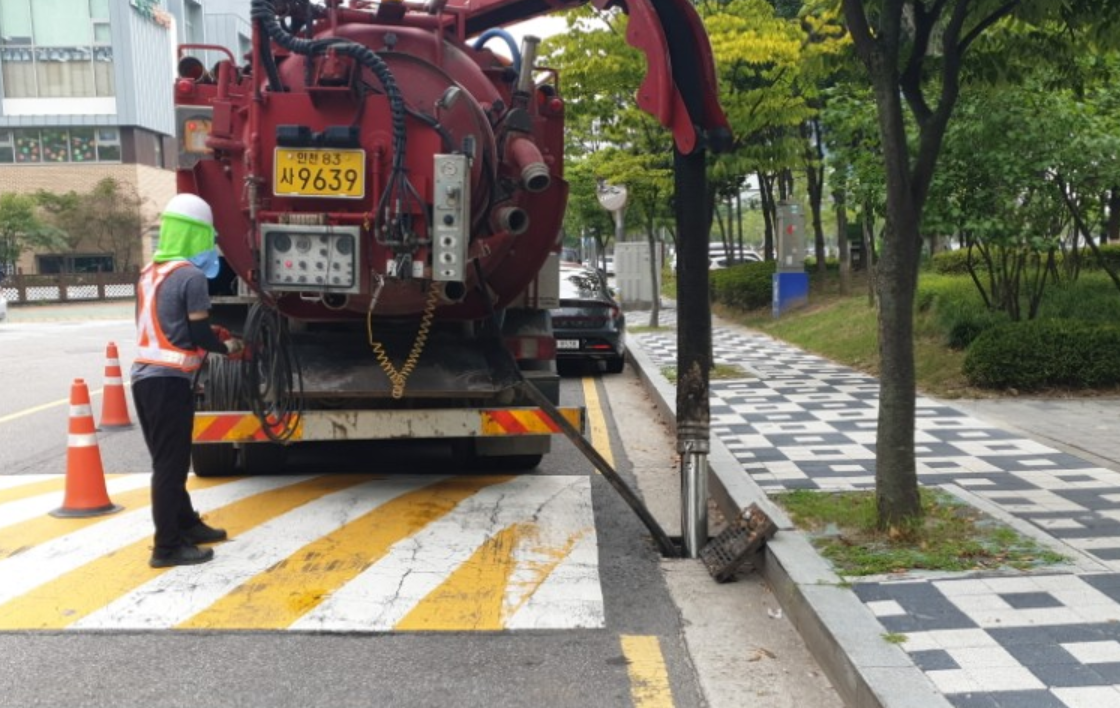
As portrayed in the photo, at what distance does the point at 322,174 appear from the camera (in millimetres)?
5379

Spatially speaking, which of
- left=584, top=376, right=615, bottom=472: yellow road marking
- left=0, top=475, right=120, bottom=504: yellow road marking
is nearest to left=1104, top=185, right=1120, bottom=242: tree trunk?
left=584, top=376, right=615, bottom=472: yellow road marking

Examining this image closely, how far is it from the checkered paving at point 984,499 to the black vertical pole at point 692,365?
1.10 m

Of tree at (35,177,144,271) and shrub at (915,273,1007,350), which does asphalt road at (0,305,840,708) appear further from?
tree at (35,177,144,271)

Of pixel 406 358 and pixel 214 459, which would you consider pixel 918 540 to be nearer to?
pixel 406 358

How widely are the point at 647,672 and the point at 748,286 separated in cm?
1965

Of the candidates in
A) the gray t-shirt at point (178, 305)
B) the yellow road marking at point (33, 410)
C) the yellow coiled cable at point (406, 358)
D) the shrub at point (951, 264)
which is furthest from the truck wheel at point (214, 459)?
the shrub at point (951, 264)

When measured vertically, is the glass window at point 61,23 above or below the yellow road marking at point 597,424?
above

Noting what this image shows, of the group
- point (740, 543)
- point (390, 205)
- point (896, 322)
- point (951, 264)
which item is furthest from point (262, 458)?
point (951, 264)

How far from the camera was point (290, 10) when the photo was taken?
6.05 metres

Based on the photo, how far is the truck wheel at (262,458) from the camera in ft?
24.2

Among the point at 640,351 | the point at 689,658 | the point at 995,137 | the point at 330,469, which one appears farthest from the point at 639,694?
the point at 640,351

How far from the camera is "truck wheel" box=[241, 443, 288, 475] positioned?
291 inches

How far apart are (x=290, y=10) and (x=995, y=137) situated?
23.7 ft

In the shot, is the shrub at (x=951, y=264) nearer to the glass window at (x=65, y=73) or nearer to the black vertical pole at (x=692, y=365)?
the black vertical pole at (x=692, y=365)
